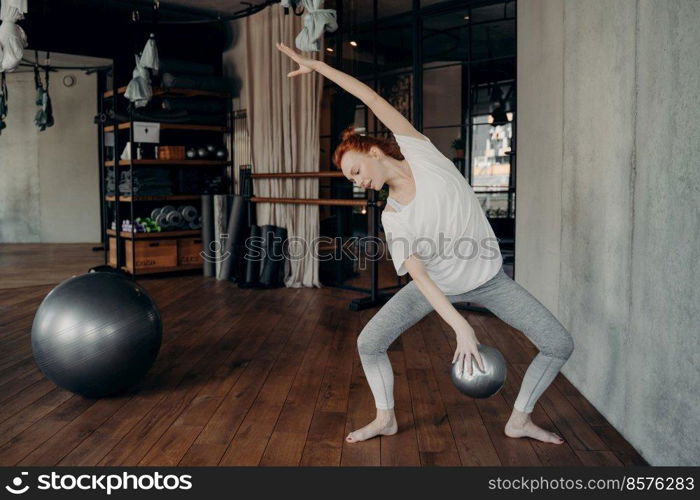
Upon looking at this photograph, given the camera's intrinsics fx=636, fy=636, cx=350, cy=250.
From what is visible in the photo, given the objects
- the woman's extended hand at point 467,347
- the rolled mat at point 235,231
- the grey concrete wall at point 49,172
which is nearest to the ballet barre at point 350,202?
the rolled mat at point 235,231

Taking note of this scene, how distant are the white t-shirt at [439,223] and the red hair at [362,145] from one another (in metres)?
0.04

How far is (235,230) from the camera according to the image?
258 inches

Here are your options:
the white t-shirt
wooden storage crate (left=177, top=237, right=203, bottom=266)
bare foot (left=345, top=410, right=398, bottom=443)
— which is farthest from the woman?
wooden storage crate (left=177, top=237, right=203, bottom=266)

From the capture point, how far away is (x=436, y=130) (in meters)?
6.55

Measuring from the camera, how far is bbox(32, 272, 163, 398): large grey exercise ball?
279 cm

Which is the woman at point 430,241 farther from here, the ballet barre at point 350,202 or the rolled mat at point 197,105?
the rolled mat at point 197,105

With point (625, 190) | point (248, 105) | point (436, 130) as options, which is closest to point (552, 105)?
point (625, 190)

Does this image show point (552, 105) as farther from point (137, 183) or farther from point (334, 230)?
point (137, 183)

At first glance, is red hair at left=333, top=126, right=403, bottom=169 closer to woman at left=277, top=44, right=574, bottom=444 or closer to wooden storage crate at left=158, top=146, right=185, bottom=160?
woman at left=277, top=44, right=574, bottom=444

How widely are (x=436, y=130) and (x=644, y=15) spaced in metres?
4.35

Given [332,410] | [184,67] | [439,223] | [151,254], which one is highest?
[184,67]

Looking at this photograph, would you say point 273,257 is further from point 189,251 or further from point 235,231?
point 189,251

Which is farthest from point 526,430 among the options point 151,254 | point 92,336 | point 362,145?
point 151,254

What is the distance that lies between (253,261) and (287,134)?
1.31 meters
